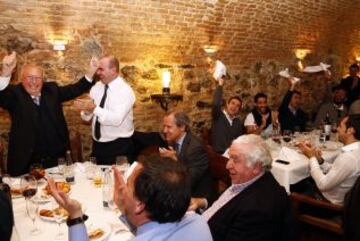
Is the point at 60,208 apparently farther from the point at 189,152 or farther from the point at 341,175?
the point at 341,175

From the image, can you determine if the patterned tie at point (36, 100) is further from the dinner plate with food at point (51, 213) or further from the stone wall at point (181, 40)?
the dinner plate with food at point (51, 213)

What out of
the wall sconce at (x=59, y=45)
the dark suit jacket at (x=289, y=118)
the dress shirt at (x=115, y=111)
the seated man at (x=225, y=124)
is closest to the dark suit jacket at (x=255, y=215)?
the dress shirt at (x=115, y=111)

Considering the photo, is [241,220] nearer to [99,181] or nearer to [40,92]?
[99,181]

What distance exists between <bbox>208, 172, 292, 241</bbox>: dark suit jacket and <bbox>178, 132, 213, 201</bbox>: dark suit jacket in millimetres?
712

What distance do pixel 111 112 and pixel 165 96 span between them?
5.98ft

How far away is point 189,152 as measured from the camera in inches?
117

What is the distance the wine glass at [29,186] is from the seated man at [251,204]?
1126 millimetres

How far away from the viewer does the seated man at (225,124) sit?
15.9 feet

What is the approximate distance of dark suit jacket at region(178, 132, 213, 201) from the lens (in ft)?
9.64

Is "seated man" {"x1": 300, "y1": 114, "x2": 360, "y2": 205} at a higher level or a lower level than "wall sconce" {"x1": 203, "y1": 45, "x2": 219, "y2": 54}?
lower

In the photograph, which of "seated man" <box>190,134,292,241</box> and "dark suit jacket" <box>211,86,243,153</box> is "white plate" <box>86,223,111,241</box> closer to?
"seated man" <box>190,134,292,241</box>

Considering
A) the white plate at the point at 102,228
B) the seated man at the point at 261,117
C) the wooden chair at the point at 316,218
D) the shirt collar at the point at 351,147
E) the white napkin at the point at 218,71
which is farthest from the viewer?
the white napkin at the point at 218,71

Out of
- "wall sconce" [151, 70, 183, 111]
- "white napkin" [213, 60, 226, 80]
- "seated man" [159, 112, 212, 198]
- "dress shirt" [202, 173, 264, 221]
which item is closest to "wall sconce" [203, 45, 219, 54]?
"white napkin" [213, 60, 226, 80]

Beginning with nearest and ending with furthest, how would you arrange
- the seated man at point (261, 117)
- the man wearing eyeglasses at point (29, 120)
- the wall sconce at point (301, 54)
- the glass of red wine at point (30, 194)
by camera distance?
the glass of red wine at point (30, 194)
the man wearing eyeglasses at point (29, 120)
the seated man at point (261, 117)
the wall sconce at point (301, 54)
